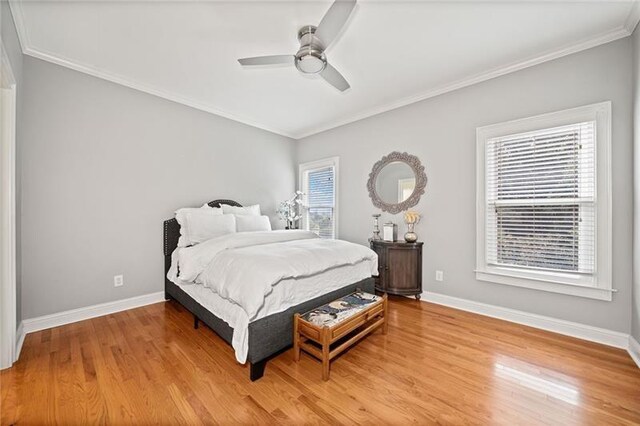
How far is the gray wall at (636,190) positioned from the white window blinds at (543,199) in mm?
244

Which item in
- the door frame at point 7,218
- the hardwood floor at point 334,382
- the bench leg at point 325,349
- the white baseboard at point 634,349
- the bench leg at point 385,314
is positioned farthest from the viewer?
the bench leg at point 385,314

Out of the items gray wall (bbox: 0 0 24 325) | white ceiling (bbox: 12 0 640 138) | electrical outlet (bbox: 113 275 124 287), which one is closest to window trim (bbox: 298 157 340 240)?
white ceiling (bbox: 12 0 640 138)

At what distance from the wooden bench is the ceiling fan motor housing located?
79.5 inches

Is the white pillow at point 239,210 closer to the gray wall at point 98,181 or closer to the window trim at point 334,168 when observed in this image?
the gray wall at point 98,181

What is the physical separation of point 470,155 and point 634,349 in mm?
2202

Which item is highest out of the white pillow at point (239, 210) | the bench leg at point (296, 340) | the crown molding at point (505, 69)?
the crown molding at point (505, 69)

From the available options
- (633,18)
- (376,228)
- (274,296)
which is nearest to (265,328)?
(274,296)

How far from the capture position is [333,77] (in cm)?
246

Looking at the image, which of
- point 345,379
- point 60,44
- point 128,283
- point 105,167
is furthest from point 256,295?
point 60,44

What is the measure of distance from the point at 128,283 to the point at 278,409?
2.61 meters

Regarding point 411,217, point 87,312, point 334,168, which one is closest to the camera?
point 87,312

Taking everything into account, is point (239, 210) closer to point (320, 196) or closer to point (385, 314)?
A: point (320, 196)

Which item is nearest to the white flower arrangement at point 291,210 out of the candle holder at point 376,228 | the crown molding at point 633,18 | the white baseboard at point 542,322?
the candle holder at point 376,228

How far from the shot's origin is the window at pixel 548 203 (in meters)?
2.35
